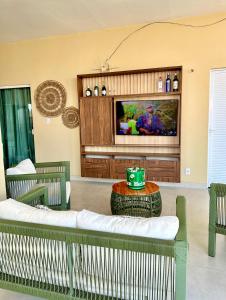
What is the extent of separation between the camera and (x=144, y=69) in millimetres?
4586

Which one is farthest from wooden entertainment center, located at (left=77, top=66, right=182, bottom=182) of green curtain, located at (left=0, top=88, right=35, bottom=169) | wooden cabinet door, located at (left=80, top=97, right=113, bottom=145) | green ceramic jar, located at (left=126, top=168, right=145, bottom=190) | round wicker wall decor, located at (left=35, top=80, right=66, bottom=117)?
green ceramic jar, located at (left=126, top=168, right=145, bottom=190)

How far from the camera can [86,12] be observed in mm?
4113

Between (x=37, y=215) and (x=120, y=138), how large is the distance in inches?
142

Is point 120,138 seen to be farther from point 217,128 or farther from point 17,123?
point 17,123

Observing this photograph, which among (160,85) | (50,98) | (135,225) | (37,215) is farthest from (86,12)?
(135,225)

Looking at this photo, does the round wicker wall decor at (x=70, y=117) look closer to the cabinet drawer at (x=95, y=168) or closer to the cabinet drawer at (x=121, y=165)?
the cabinet drawer at (x=95, y=168)

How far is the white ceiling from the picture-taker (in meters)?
3.79

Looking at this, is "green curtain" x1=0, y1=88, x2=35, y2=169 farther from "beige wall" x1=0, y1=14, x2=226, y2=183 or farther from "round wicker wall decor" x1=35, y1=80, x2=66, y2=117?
"round wicker wall decor" x1=35, y1=80, x2=66, y2=117

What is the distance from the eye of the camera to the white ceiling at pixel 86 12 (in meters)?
3.79

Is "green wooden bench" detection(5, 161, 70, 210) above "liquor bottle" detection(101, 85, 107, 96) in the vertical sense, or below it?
below

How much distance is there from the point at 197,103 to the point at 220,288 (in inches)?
129

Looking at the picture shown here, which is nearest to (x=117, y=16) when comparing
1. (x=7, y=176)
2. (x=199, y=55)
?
(x=199, y=55)

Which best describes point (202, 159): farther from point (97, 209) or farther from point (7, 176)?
point (7, 176)

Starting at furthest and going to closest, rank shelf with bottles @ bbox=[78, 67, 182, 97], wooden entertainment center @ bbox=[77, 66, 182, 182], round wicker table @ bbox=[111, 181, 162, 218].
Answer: wooden entertainment center @ bbox=[77, 66, 182, 182], shelf with bottles @ bbox=[78, 67, 182, 97], round wicker table @ bbox=[111, 181, 162, 218]
